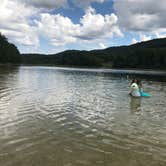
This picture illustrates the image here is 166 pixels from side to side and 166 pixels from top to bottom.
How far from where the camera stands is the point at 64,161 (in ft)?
32.1

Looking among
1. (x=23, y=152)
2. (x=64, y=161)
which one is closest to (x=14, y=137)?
(x=23, y=152)

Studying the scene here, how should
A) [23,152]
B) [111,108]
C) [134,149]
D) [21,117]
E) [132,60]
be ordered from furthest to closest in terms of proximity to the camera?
1. [132,60]
2. [111,108]
3. [21,117]
4. [134,149]
5. [23,152]

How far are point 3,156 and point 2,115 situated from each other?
7.42 meters

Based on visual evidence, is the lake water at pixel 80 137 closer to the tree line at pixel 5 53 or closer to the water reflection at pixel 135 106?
the water reflection at pixel 135 106

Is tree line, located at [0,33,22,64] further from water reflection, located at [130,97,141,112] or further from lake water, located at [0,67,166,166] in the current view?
lake water, located at [0,67,166,166]

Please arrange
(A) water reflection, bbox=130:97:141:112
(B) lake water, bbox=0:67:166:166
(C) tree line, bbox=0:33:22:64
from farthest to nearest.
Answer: (C) tree line, bbox=0:33:22:64 < (A) water reflection, bbox=130:97:141:112 < (B) lake water, bbox=0:67:166:166

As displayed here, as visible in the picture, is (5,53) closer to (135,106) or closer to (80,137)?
(135,106)

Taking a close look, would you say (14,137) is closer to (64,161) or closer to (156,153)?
(64,161)

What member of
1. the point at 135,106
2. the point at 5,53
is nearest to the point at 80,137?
the point at 135,106

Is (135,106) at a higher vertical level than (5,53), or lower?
lower

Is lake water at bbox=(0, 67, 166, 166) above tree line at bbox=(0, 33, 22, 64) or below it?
below

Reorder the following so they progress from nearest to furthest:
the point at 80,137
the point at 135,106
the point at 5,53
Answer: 1. the point at 80,137
2. the point at 135,106
3. the point at 5,53

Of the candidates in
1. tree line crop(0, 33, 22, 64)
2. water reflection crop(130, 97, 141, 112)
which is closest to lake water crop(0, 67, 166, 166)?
water reflection crop(130, 97, 141, 112)

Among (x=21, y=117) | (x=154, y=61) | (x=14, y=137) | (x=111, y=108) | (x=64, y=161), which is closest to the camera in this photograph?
(x=64, y=161)
